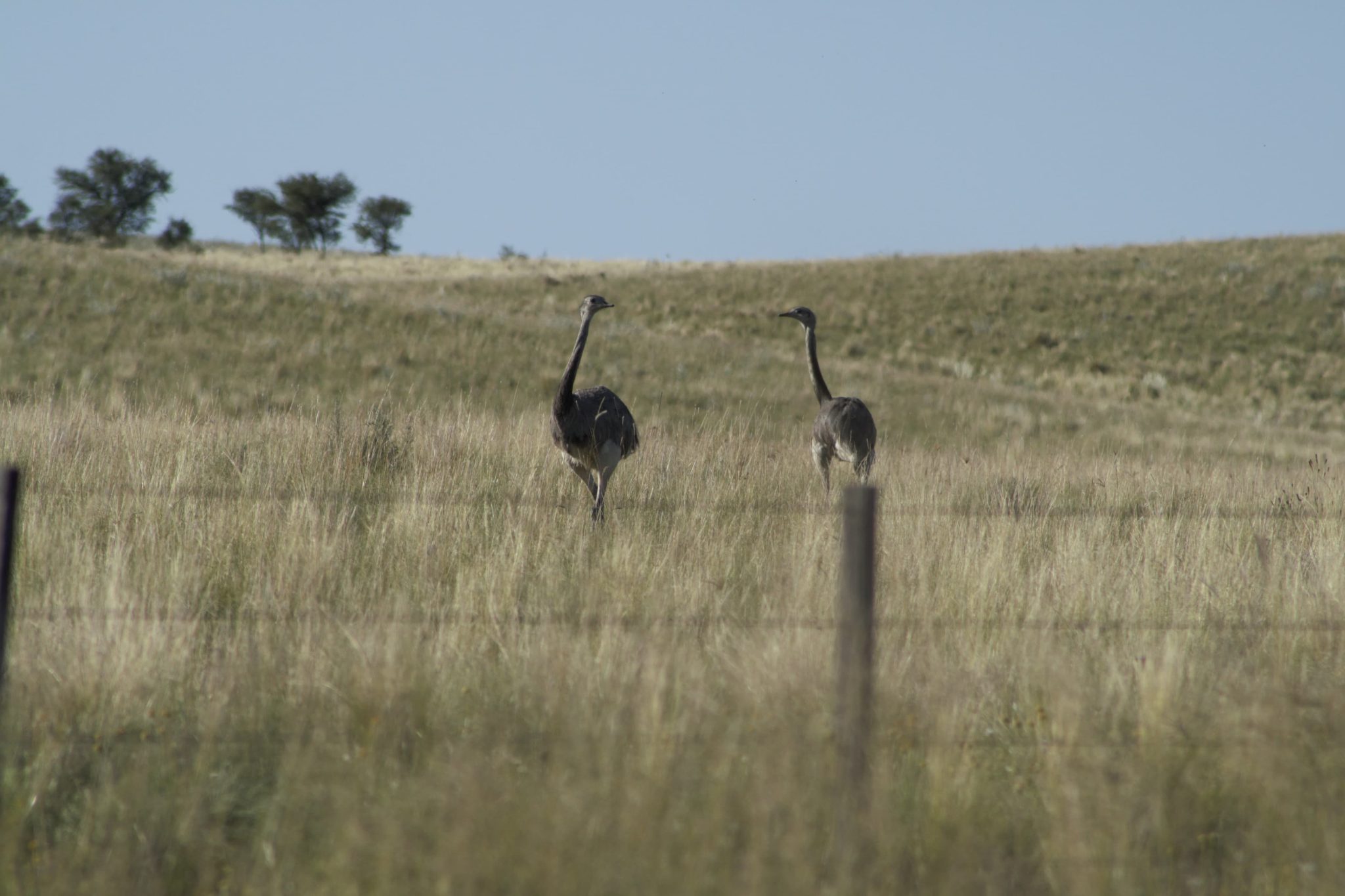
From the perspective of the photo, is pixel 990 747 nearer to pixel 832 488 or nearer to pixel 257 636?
pixel 257 636

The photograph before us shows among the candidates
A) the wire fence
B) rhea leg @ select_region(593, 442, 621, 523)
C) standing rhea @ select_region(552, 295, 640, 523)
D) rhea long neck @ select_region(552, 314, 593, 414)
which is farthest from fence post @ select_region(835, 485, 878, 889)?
rhea long neck @ select_region(552, 314, 593, 414)

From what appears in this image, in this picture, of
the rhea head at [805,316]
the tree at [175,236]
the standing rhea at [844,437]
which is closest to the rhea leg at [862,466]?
the standing rhea at [844,437]

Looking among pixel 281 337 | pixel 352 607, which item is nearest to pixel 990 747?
pixel 352 607

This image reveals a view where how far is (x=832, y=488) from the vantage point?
1051cm

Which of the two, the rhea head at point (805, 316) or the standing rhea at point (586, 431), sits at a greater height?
the rhea head at point (805, 316)

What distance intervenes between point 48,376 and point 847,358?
21.0 m

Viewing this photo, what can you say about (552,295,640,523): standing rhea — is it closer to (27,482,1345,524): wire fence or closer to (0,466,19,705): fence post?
(27,482,1345,524): wire fence

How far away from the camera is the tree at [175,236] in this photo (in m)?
63.3

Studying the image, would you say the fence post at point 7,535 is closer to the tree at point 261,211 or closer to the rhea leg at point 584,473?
the rhea leg at point 584,473

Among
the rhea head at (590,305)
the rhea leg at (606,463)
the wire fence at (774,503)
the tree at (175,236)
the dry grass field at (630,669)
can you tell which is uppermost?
the tree at (175,236)

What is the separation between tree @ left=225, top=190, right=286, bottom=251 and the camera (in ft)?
226

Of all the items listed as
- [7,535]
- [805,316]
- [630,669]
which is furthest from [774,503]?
[7,535]

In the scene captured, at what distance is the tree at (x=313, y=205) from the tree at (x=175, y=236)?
6.37m

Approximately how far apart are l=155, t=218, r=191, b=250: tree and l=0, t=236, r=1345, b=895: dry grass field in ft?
184
